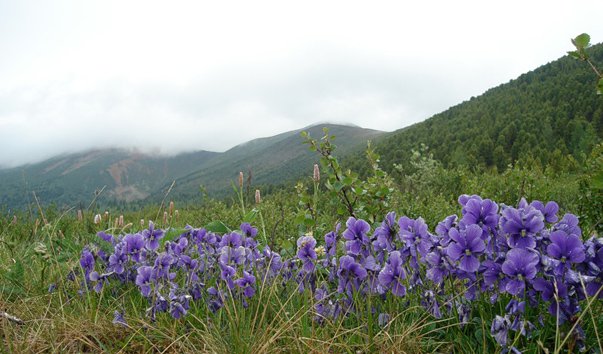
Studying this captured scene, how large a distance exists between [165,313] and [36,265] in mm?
2807

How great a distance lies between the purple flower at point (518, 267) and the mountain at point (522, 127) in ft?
138

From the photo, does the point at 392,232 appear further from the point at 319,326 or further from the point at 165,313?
the point at 165,313

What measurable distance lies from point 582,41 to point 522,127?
76800mm

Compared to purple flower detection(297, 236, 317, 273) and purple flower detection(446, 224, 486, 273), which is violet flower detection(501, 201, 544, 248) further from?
purple flower detection(297, 236, 317, 273)

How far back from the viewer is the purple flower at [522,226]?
2.00 metres

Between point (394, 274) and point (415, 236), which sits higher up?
point (415, 236)

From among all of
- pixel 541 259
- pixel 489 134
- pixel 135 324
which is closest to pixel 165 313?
pixel 135 324

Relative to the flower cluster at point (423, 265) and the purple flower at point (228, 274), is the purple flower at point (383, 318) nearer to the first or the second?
the flower cluster at point (423, 265)

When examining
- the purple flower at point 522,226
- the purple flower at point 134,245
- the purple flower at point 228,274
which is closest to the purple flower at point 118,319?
A: the purple flower at point 134,245

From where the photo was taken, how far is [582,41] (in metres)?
2.62

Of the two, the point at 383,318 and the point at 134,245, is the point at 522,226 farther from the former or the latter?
the point at 134,245

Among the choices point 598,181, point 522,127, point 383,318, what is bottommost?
point 522,127

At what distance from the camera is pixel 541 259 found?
1972mm

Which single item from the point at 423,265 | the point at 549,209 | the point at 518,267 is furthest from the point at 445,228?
the point at 423,265
